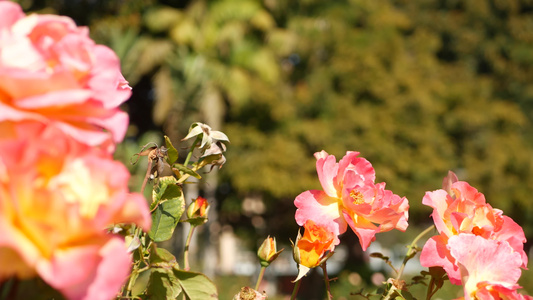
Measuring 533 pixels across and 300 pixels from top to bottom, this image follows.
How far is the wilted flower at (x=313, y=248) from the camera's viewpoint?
767 millimetres

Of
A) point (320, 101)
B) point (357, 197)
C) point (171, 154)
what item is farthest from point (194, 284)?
point (320, 101)

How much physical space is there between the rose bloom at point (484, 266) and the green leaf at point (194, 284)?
0.29m

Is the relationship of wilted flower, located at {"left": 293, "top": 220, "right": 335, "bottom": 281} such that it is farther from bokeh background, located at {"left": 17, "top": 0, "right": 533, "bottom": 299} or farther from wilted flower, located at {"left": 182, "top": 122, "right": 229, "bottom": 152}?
bokeh background, located at {"left": 17, "top": 0, "right": 533, "bottom": 299}

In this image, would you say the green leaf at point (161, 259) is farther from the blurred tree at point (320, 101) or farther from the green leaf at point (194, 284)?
the blurred tree at point (320, 101)

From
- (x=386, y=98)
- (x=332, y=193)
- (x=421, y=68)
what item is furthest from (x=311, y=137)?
(x=332, y=193)

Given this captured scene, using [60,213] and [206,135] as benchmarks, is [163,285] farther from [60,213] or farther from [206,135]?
[60,213]

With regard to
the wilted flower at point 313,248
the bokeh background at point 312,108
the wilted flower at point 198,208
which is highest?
the wilted flower at point 313,248

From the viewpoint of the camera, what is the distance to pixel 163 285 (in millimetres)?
676

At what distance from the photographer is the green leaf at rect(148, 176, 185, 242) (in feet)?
2.32

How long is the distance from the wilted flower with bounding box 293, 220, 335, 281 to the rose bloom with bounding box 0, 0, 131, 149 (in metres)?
0.36

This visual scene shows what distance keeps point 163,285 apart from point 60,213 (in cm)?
30

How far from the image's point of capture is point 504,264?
740mm

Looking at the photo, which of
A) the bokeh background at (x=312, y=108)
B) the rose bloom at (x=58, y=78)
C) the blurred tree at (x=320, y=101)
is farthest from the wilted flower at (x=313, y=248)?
the blurred tree at (x=320, y=101)

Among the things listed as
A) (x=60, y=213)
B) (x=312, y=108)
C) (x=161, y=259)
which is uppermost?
(x=60, y=213)
